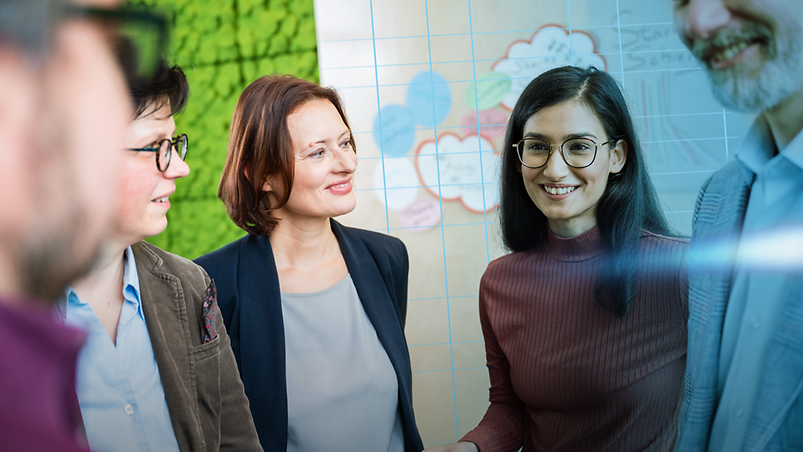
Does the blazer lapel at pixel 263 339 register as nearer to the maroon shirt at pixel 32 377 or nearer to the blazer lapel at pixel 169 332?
the blazer lapel at pixel 169 332

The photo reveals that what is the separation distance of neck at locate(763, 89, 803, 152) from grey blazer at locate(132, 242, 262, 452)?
0.59m

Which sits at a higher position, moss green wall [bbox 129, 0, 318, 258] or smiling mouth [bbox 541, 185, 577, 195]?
moss green wall [bbox 129, 0, 318, 258]

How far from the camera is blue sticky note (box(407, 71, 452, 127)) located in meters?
1.36

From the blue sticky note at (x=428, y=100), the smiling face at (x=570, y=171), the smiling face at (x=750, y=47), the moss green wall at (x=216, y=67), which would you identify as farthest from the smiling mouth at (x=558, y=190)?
the moss green wall at (x=216, y=67)

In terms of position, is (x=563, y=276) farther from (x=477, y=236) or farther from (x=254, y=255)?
(x=477, y=236)

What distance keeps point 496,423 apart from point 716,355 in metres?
0.46

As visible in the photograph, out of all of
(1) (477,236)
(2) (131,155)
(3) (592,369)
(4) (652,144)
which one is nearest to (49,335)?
(2) (131,155)

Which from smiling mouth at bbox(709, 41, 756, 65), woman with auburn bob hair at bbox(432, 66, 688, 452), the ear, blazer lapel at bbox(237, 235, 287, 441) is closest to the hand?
woman with auburn bob hair at bbox(432, 66, 688, 452)

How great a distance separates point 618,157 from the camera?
70 centimetres

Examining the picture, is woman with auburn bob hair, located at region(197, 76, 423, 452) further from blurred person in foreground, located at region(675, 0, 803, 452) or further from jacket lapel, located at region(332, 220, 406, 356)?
blurred person in foreground, located at region(675, 0, 803, 452)

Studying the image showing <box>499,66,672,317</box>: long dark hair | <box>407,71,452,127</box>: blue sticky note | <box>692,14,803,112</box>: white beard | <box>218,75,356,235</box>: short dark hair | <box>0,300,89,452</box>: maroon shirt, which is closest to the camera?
<box>0,300,89,452</box>: maroon shirt

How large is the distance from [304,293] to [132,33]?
0.66 meters

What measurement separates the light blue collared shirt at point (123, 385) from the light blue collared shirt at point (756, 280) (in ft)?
1.74

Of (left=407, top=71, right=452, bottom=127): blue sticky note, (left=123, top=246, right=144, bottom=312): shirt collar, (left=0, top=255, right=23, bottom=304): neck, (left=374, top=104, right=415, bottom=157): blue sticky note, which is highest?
(left=407, top=71, right=452, bottom=127): blue sticky note
